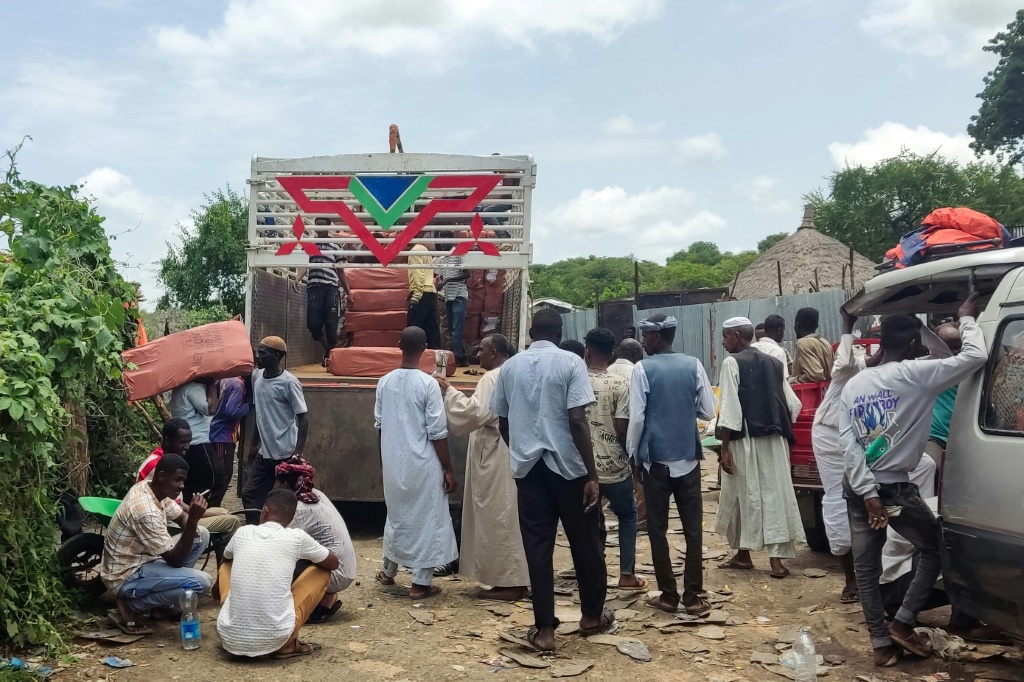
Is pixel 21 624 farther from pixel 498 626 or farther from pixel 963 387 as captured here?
pixel 963 387

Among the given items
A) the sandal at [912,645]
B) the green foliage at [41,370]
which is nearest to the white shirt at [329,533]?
the green foliage at [41,370]

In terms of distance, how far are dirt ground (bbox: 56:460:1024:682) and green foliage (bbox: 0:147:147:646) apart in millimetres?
435

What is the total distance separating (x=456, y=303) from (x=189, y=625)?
448cm

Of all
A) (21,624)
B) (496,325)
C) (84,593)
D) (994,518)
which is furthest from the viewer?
(496,325)

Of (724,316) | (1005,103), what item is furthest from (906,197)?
(724,316)

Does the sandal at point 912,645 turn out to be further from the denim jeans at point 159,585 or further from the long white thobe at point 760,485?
the denim jeans at point 159,585

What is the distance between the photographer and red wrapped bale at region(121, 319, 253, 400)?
6.72 metres

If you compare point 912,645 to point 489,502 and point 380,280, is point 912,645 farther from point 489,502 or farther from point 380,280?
point 380,280

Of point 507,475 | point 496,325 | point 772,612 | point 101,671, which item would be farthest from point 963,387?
point 496,325

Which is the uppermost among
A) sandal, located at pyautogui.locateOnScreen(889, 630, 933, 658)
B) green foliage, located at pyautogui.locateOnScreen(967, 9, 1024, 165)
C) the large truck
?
green foliage, located at pyautogui.locateOnScreen(967, 9, 1024, 165)

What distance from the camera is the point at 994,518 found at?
3.95 m

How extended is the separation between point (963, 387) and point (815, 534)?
10.4 feet

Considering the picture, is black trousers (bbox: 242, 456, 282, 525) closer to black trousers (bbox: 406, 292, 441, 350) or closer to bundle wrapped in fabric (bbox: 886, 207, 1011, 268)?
black trousers (bbox: 406, 292, 441, 350)

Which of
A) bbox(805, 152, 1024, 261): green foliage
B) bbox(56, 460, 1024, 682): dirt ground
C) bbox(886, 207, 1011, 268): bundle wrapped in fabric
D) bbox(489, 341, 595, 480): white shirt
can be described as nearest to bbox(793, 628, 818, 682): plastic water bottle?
bbox(56, 460, 1024, 682): dirt ground
